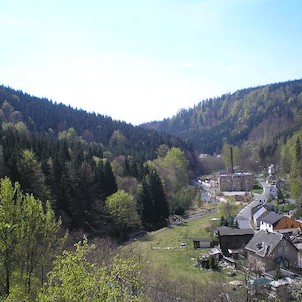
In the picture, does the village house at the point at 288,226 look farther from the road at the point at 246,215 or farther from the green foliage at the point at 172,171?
the green foliage at the point at 172,171

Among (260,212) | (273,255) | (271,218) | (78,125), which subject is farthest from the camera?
(78,125)

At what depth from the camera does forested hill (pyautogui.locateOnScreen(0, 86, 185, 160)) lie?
120 metres

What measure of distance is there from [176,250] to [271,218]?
15058mm

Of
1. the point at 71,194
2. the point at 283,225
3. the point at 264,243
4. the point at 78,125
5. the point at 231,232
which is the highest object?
the point at 78,125

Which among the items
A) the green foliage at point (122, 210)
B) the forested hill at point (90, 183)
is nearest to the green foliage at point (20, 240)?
the forested hill at point (90, 183)

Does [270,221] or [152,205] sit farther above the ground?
[152,205]

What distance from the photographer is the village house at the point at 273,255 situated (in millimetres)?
36781

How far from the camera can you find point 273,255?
37.1m

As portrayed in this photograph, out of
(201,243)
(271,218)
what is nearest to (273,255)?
(201,243)

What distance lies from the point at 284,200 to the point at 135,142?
2391 inches

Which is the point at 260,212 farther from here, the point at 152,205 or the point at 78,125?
the point at 78,125

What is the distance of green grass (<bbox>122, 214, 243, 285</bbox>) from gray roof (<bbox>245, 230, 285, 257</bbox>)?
4852mm

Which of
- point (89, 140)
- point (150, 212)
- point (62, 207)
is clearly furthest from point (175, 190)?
point (89, 140)

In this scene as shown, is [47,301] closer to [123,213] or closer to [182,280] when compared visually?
[182,280]
